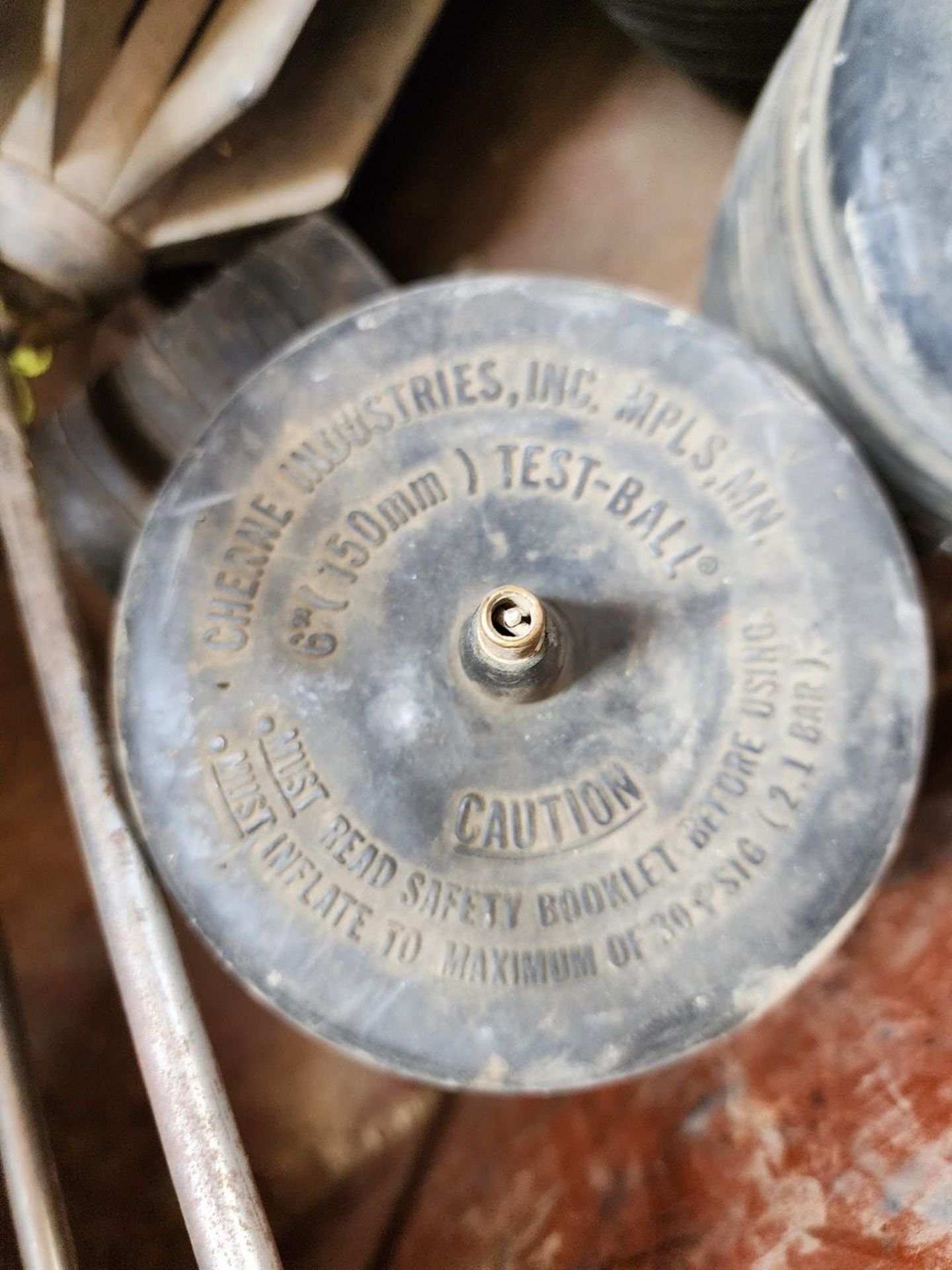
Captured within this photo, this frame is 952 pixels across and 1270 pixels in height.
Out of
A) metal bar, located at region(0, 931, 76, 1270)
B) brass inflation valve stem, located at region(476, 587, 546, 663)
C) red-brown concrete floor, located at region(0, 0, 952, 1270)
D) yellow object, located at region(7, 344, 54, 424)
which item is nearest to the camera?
brass inflation valve stem, located at region(476, 587, 546, 663)

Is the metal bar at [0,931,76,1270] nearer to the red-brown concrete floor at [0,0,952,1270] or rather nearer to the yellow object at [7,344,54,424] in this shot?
the red-brown concrete floor at [0,0,952,1270]

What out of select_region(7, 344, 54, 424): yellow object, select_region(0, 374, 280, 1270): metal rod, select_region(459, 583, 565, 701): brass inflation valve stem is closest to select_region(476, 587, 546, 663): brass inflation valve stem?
select_region(459, 583, 565, 701): brass inflation valve stem

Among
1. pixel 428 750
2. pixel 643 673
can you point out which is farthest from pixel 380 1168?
pixel 643 673

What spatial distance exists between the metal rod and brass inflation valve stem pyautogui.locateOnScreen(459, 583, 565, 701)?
0.45 meters

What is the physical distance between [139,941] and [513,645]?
0.54 metres

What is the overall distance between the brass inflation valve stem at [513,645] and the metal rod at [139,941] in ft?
1.47

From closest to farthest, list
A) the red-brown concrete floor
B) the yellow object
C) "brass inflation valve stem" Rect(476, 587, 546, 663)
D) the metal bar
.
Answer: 1. "brass inflation valve stem" Rect(476, 587, 546, 663)
2. the metal bar
3. the red-brown concrete floor
4. the yellow object

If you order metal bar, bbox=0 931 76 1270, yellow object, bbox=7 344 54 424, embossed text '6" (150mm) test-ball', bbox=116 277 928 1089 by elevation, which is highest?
embossed text '6" (150mm) test-ball', bbox=116 277 928 1089

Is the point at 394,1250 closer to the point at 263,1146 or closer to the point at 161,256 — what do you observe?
the point at 263,1146

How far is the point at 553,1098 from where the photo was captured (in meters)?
1.37

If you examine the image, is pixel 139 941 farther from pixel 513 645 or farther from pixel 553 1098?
pixel 553 1098

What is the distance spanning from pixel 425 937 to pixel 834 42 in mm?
940

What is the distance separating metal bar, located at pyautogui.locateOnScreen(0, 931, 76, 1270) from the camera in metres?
1.00

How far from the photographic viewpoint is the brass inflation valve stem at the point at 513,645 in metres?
0.89
